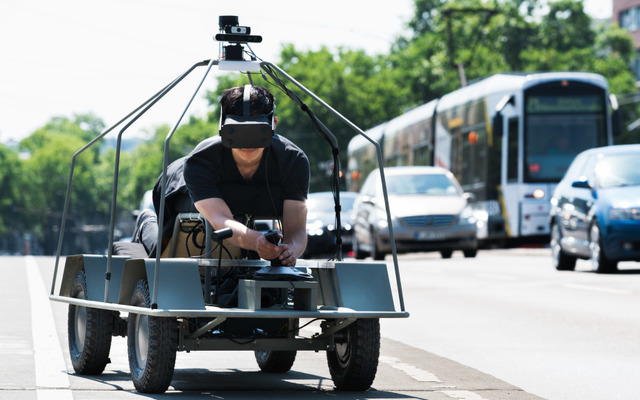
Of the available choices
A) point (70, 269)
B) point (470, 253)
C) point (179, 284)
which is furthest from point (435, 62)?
point (179, 284)

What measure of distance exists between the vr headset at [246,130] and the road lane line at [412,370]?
1.89 metres

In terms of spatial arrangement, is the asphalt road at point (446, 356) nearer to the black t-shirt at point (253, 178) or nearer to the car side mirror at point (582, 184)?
the black t-shirt at point (253, 178)

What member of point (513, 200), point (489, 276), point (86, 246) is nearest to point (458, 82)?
point (513, 200)

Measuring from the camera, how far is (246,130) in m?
6.87

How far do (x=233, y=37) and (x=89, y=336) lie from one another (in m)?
1.82

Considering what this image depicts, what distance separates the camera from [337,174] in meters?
7.62

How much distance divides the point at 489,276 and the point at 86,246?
442ft

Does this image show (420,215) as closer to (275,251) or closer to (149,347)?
(275,251)

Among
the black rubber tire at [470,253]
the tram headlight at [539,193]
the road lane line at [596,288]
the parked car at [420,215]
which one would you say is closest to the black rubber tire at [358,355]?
the road lane line at [596,288]

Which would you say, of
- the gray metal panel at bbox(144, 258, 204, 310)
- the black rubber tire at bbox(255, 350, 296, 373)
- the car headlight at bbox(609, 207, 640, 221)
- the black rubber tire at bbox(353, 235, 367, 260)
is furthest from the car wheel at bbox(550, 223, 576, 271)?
the gray metal panel at bbox(144, 258, 204, 310)

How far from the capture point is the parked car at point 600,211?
744 inches

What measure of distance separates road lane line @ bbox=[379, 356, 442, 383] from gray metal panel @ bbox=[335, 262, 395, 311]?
1.26 metres

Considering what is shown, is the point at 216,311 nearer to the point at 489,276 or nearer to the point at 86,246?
the point at 489,276

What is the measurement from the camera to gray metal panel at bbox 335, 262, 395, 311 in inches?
265
